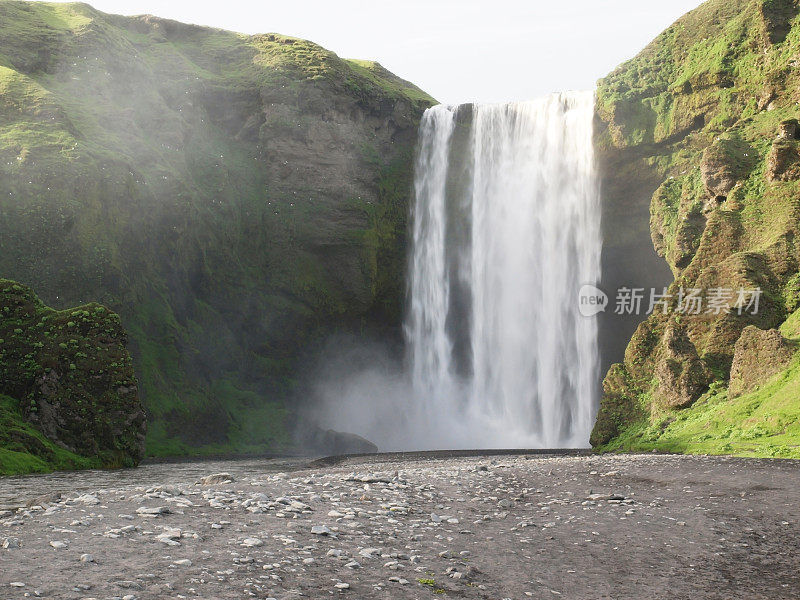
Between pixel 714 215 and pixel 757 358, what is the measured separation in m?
12.0

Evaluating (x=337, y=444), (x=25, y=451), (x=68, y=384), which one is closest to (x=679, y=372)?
(x=337, y=444)

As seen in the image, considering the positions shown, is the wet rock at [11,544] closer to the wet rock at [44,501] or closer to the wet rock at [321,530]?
the wet rock at [321,530]

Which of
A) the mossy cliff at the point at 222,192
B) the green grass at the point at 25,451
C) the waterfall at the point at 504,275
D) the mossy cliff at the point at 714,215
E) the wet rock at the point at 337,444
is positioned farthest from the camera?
the wet rock at the point at 337,444

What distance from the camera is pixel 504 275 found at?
6359cm

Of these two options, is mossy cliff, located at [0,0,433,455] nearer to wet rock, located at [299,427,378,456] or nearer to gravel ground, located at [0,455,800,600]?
wet rock, located at [299,427,378,456]

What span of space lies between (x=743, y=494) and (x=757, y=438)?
1281cm

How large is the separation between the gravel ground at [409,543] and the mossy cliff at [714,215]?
41.7 ft

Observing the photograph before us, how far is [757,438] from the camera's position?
28375 mm

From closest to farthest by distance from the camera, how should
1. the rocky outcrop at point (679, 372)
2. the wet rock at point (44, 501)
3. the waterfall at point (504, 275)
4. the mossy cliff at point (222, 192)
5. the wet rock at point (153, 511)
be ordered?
the wet rock at point (153, 511), the wet rock at point (44, 501), the rocky outcrop at point (679, 372), the waterfall at point (504, 275), the mossy cliff at point (222, 192)

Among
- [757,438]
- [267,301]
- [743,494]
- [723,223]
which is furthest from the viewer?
[267,301]

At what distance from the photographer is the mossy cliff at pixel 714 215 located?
1316 inches

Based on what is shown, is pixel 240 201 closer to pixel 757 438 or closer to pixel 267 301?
pixel 267 301

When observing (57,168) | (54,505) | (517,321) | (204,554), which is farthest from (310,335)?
(204,554)

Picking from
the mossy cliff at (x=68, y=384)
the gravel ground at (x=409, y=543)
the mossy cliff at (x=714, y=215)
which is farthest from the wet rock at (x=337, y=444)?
the gravel ground at (x=409, y=543)
